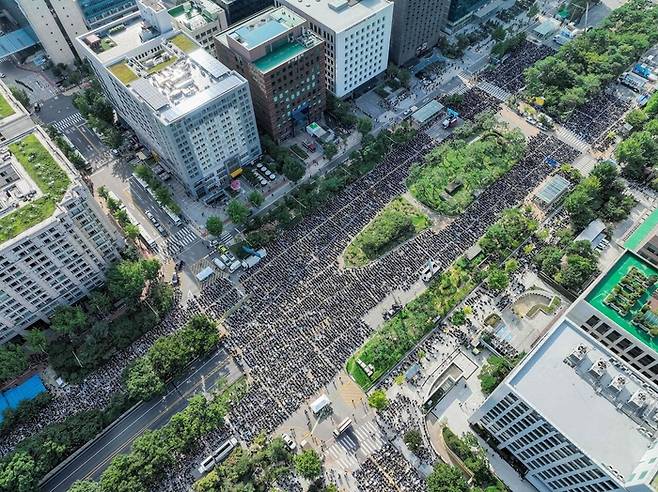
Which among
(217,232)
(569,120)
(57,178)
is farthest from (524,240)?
(57,178)

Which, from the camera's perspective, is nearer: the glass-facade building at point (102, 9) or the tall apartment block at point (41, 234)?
the tall apartment block at point (41, 234)

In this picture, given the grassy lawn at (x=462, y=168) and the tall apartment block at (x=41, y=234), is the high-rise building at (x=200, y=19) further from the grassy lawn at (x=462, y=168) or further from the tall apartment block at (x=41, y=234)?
the grassy lawn at (x=462, y=168)

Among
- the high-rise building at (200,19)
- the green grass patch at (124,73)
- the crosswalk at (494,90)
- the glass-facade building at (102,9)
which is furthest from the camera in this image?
the glass-facade building at (102,9)

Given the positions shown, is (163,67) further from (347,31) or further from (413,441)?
(413,441)

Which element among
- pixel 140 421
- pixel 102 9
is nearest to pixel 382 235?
pixel 140 421

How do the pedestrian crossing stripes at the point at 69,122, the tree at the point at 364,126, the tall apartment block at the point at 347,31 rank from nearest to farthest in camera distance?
the tall apartment block at the point at 347,31 < the tree at the point at 364,126 < the pedestrian crossing stripes at the point at 69,122

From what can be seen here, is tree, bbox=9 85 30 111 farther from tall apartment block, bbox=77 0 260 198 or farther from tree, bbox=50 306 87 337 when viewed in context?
tree, bbox=50 306 87 337

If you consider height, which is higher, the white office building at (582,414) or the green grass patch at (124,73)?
the green grass patch at (124,73)

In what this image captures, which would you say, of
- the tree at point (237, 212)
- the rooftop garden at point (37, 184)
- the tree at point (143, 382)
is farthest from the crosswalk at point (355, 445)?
the rooftop garden at point (37, 184)
